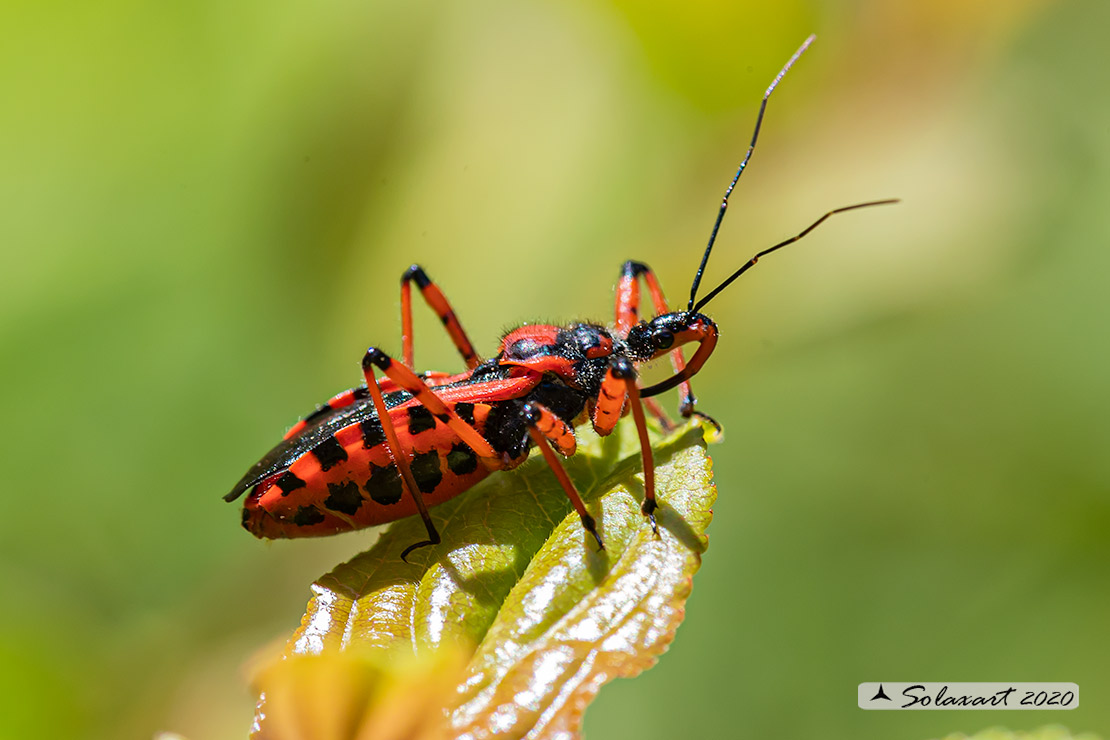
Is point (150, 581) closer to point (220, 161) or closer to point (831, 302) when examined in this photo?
point (220, 161)

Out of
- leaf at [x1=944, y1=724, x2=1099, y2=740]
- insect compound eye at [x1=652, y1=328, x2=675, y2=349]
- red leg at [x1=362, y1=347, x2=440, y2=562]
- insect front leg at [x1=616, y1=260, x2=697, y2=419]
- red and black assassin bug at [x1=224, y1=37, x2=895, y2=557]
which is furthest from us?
insect front leg at [x1=616, y1=260, x2=697, y2=419]

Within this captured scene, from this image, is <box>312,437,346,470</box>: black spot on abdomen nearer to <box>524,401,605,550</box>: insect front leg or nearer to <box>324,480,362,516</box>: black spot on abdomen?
<box>324,480,362,516</box>: black spot on abdomen

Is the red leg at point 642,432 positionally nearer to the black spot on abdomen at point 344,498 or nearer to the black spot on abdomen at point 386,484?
the black spot on abdomen at point 386,484

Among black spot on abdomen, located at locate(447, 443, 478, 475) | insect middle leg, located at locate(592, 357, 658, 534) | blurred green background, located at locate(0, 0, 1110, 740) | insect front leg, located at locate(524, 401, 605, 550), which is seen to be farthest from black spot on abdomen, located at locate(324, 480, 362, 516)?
blurred green background, located at locate(0, 0, 1110, 740)

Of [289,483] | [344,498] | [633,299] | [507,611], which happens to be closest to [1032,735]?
[507,611]

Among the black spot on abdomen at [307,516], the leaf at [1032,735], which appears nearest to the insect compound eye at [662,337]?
the black spot on abdomen at [307,516]

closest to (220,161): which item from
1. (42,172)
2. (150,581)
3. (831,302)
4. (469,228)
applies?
(42,172)

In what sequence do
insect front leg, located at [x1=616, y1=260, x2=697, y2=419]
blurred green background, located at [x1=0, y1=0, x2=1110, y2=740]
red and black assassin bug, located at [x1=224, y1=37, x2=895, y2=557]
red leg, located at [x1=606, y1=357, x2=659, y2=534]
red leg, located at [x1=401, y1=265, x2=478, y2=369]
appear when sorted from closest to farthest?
1. red leg, located at [x1=606, y1=357, x2=659, y2=534]
2. red and black assassin bug, located at [x1=224, y1=37, x2=895, y2=557]
3. red leg, located at [x1=401, y1=265, x2=478, y2=369]
4. insect front leg, located at [x1=616, y1=260, x2=697, y2=419]
5. blurred green background, located at [x1=0, y1=0, x2=1110, y2=740]
